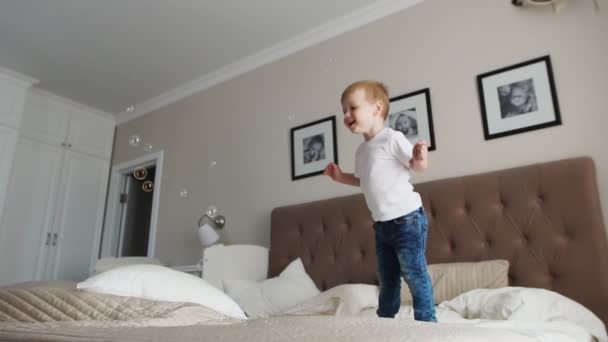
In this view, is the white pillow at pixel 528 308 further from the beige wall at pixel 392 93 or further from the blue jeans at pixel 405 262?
the beige wall at pixel 392 93

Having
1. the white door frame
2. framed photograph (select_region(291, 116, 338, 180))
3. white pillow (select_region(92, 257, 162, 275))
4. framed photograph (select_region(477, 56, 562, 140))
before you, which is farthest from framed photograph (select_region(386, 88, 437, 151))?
the white door frame

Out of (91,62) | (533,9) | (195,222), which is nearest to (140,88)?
(91,62)

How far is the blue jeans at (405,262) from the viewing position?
1.25 metres

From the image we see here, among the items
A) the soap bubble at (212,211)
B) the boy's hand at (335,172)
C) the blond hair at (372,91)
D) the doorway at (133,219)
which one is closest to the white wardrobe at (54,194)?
the doorway at (133,219)

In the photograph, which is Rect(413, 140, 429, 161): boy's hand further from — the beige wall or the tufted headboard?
the beige wall

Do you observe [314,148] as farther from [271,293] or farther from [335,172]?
[335,172]

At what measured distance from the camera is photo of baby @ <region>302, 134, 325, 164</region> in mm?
2975

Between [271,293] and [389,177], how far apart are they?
1.17m

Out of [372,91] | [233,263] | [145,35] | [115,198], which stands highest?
[145,35]

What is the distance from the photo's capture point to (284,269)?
2.73m

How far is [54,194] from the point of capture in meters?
4.18

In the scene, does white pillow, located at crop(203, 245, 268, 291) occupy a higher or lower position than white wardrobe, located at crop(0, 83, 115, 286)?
lower

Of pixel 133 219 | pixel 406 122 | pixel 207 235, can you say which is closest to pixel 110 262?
pixel 207 235

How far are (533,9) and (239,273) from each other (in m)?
2.24
